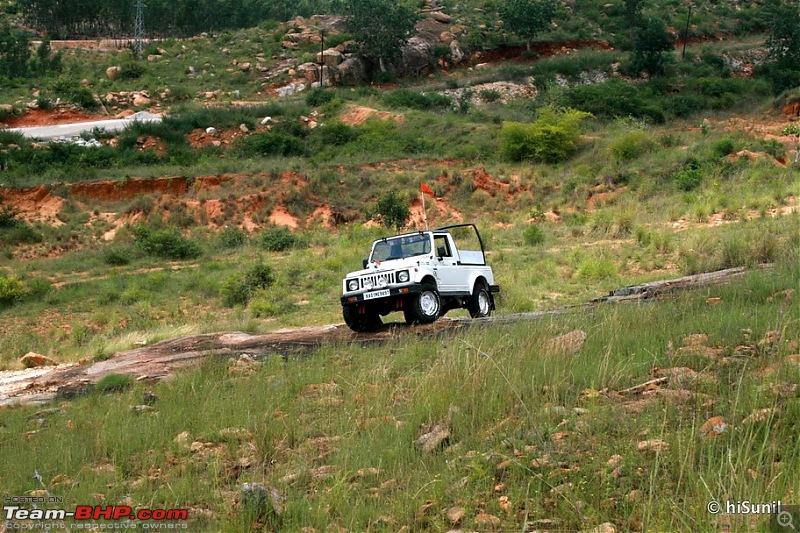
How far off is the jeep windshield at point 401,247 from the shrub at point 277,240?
16.8 m

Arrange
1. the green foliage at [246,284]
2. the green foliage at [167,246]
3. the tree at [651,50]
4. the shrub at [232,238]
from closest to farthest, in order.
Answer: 1. the green foliage at [246,284]
2. the green foliage at [167,246]
3. the shrub at [232,238]
4. the tree at [651,50]

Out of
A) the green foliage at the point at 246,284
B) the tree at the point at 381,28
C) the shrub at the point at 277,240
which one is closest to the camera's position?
the green foliage at the point at 246,284

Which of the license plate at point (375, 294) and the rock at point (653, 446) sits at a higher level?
the rock at point (653, 446)

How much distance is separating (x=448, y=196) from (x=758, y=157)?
13.4m

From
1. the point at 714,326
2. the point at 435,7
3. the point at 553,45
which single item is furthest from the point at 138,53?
the point at 714,326

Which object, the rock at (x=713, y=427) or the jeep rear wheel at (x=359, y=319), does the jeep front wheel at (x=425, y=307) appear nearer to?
the jeep rear wheel at (x=359, y=319)

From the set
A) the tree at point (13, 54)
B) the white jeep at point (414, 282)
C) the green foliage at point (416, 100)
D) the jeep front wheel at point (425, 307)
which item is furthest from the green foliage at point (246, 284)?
the tree at point (13, 54)

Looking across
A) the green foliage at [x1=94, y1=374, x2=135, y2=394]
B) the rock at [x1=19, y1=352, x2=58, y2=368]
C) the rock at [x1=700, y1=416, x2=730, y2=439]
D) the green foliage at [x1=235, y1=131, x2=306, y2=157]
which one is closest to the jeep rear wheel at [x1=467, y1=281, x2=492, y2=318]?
the green foliage at [x1=94, y1=374, x2=135, y2=394]

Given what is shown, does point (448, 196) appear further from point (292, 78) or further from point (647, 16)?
point (647, 16)

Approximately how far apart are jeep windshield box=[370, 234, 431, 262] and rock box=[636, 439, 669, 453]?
9603mm

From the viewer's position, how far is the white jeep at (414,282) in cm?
1469

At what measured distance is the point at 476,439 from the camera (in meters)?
6.64

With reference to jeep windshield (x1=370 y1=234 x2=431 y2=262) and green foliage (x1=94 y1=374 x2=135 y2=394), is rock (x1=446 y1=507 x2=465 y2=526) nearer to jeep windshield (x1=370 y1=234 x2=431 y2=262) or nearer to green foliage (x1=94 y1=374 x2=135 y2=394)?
green foliage (x1=94 y1=374 x2=135 y2=394)

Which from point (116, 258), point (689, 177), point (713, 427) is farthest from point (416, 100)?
point (713, 427)
